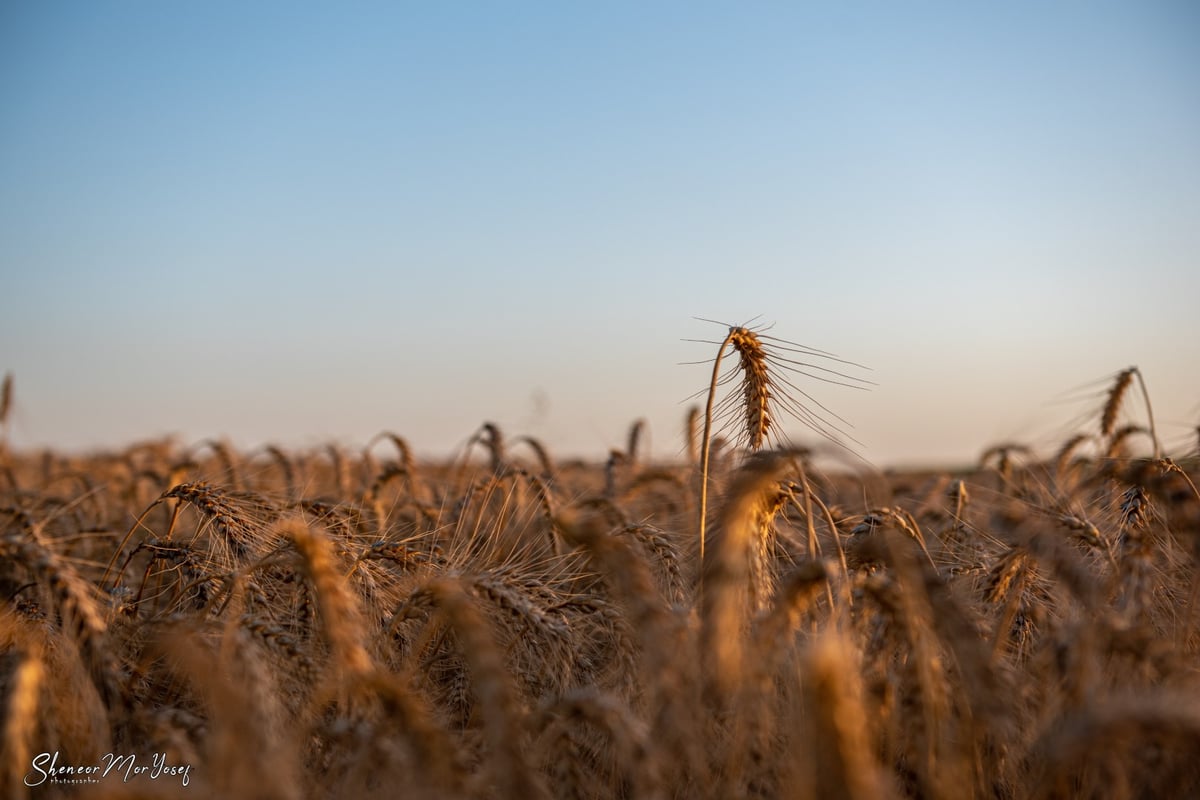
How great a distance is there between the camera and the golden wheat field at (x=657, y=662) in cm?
178

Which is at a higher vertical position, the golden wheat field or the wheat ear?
the wheat ear

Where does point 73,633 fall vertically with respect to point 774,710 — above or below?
above

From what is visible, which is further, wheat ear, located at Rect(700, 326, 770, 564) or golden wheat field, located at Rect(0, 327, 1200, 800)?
wheat ear, located at Rect(700, 326, 770, 564)

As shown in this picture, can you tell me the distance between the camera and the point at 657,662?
175cm

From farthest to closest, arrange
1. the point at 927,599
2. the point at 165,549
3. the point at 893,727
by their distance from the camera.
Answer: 1. the point at 165,549
2. the point at 893,727
3. the point at 927,599

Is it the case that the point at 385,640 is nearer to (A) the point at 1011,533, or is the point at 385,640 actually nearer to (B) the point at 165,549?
(B) the point at 165,549

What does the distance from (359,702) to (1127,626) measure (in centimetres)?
212

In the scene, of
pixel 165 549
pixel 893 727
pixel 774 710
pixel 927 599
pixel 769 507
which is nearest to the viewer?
pixel 927 599

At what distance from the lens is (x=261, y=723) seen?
1.92 meters

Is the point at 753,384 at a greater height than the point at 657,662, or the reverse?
the point at 753,384

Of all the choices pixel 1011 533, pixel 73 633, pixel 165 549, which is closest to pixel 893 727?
pixel 1011 533

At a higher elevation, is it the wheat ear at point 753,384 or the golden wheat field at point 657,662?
the wheat ear at point 753,384

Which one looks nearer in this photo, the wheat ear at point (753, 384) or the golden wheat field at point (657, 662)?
the golden wheat field at point (657, 662)

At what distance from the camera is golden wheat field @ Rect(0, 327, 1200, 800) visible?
178 centimetres
